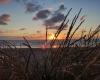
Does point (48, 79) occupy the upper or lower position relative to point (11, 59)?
lower

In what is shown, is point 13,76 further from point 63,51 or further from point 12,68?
point 63,51

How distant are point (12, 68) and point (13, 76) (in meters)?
0.09

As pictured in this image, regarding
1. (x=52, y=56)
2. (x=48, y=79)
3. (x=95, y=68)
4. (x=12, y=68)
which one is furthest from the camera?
(x=95, y=68)

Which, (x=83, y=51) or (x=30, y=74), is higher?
(x=83, y=51)

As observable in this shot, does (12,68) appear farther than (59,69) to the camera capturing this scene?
Yes

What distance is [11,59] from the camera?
89.6 inches

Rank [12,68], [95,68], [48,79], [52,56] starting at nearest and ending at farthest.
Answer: [48,79] → [52,56] → [12,68] → [95,68]

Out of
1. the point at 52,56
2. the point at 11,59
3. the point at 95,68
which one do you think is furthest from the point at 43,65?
the point at 95,68

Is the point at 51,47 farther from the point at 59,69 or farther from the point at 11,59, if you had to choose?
the point at 11,59

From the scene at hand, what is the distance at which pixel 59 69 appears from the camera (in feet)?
7.27

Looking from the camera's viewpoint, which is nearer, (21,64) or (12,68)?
(21,64)

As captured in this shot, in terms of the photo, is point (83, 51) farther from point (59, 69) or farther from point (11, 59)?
point (11, 59)

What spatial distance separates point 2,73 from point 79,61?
4.74 feet

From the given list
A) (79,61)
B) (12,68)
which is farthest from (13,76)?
(79,61)
